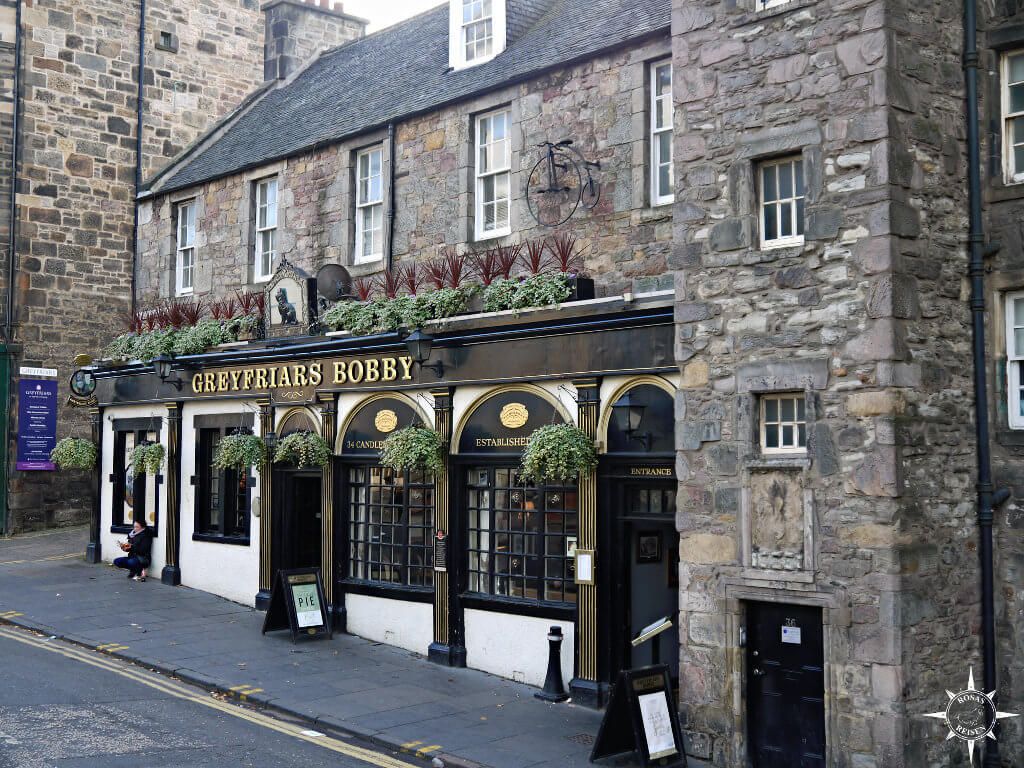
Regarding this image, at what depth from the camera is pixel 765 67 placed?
10.3 meters

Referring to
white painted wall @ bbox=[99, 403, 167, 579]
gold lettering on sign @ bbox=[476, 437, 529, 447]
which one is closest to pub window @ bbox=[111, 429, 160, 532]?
white painted wall @ bbox=[99, 403, 167, 579]

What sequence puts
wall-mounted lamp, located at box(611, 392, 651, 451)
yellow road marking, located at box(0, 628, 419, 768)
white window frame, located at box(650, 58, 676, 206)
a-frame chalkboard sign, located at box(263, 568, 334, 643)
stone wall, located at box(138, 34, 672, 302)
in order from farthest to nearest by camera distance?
a-frame chalkboard sign, located at box(263, 568, 334, 643), stone wall, located at box(138, 34, 672, 302), white window frame, located at box(650, 58, 676, 206), wall-mounted lamp, located at box(611, 392, 651, 451), yellow road marking, located at box(0, 628, 419, 768)

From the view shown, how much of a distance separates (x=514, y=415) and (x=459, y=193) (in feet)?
11.9

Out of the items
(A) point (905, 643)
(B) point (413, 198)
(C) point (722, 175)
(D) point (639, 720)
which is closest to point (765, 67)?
(C) point (722, 175)

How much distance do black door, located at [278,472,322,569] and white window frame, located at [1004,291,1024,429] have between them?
398 inches

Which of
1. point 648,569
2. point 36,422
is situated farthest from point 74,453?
point 648,569

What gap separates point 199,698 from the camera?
12094 millimetres

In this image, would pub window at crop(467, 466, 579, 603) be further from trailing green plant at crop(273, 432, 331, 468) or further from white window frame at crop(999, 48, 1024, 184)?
white window frame at crop(999, 48, 1024, 184)

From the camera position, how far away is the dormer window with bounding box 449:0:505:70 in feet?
54.5

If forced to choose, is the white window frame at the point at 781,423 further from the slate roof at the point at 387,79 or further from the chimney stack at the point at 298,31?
the chimney stack at the point at 298,31

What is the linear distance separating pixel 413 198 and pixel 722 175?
6807mm

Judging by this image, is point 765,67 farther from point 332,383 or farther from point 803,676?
point 332,383

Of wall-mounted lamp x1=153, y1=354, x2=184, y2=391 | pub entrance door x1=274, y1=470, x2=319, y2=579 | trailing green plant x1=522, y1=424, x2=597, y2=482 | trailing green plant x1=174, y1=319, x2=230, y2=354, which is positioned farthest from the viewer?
wall-mounted lamp x1=153, y1=354, x2=184, y2=391

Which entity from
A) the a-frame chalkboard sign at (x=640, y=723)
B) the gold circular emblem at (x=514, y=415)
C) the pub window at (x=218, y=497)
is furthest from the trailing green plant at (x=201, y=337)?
the a-frame chalkboard sign at (x=640, y=723)
